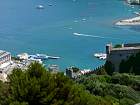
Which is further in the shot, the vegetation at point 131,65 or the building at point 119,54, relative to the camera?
the building at point 119,54

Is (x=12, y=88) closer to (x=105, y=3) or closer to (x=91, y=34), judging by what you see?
(x=91, y=34)

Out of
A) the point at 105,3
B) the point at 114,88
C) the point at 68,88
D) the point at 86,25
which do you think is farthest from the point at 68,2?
the point at 68,88

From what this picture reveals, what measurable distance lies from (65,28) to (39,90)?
3660 centimetres

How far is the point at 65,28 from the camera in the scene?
4172 cm

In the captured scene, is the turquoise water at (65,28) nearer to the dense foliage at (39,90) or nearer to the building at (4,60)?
the building at (4,60)

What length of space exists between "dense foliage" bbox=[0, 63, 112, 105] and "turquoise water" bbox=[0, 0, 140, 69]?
25.7 meters

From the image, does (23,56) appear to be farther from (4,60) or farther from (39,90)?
(39,90)

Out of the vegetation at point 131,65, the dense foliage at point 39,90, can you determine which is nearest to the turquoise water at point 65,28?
the vegetation at point 131,65

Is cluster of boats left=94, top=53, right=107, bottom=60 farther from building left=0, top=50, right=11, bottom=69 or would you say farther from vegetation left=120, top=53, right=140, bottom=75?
vegetation left=120, top=53, right=140, bottom=75

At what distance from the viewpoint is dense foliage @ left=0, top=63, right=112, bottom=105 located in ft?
17.0

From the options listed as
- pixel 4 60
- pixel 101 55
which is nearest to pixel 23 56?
pixel 4 60

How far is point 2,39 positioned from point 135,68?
70.2ft

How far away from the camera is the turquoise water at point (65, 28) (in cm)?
3491

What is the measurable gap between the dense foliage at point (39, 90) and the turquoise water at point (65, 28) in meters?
25.7
